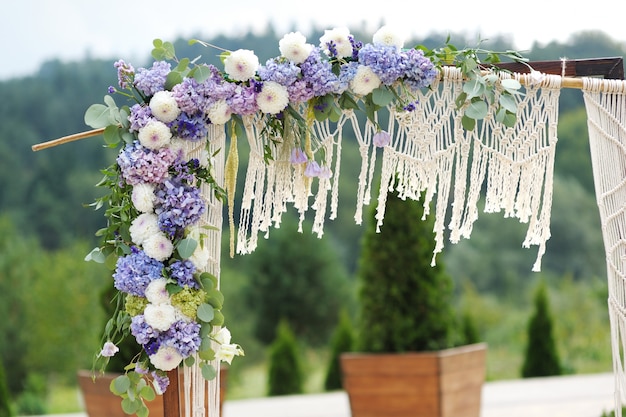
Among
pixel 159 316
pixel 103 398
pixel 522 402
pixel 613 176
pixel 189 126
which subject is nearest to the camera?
pixel 159 316

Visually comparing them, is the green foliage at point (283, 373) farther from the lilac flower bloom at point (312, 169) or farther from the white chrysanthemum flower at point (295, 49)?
the white chrysanthemum flower at point (295, 49)

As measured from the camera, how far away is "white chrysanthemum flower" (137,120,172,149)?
2.02m

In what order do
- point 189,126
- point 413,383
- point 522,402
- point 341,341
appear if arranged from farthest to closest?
1. point 341,341
2. point 522,402
3. point 413,383
4. point 189,126

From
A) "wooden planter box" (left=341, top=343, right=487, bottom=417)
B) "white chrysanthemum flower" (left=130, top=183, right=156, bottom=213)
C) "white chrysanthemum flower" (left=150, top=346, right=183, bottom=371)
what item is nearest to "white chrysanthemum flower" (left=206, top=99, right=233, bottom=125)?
"white chrysanthemum flower" (left=130, top=183, right=156, bottom=213)

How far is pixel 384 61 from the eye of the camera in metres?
2.06

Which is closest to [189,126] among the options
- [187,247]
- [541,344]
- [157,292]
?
[187,247]

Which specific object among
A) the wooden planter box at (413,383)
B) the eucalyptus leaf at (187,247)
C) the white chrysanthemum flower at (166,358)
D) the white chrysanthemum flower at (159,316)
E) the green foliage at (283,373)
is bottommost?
the green foliage at (283,373)

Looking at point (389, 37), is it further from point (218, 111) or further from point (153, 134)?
point (153, 134)

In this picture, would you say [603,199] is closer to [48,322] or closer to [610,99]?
[610,99]

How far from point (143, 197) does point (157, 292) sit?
0.84ft

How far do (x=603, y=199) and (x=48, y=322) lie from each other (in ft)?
19.7

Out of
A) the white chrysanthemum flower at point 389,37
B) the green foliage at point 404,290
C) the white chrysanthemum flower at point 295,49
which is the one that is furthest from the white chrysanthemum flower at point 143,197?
the green foliage at point 404,290

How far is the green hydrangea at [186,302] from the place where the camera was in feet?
6.58

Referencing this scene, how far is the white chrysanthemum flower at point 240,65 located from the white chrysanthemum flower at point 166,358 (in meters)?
0.75
